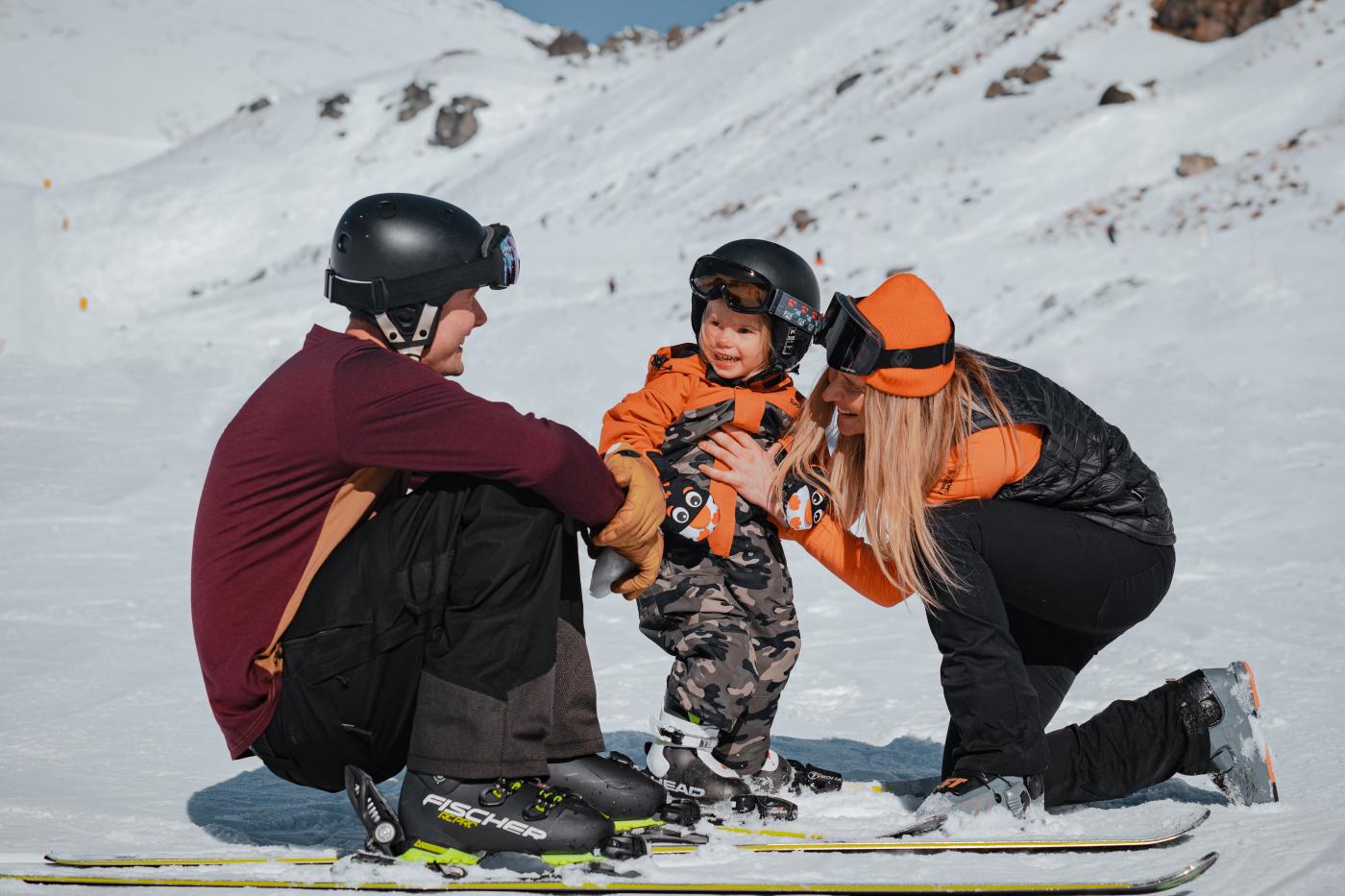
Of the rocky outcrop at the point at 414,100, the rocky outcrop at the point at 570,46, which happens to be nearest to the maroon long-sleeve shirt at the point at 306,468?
the rocky outcrop at the point at 414,100

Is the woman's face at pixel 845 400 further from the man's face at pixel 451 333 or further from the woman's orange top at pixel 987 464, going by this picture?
the man's face at pixel 451 333

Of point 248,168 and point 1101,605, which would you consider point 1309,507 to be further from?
point 248,168

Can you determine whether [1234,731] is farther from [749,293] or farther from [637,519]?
[749,293]

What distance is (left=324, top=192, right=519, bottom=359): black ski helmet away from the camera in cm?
273

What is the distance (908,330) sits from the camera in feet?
9.35

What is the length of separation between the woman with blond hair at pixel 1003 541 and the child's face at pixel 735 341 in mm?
319

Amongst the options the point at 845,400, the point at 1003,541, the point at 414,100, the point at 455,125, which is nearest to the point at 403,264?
the point at 845,400

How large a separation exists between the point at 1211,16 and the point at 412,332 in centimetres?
2877

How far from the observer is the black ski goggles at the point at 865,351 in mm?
2846

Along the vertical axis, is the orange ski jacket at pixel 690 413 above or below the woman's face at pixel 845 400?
above

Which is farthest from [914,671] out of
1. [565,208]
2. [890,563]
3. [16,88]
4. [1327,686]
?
[16,88]

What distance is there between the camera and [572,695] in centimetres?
281

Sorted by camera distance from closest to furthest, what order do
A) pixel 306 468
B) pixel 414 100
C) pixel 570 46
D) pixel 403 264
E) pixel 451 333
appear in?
pixel 306 468, pixel 403 264, pixel 451 333, pixel 414 100, pixel 570 46

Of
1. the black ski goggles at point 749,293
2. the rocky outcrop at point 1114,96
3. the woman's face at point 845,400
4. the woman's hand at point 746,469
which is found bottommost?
the woman's hand at point 746,469
